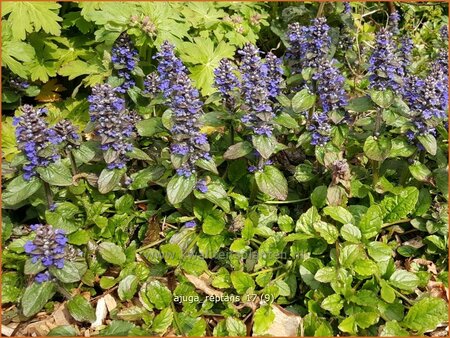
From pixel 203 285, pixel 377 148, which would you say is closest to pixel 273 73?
pixel 377 148

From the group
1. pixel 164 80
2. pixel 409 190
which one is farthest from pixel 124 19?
pixel 409 190

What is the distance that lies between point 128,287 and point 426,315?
2091 millimetres

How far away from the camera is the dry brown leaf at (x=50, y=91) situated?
18.0 feet

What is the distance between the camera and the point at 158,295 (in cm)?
369

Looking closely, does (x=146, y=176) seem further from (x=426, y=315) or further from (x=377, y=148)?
(x=426, y=315)

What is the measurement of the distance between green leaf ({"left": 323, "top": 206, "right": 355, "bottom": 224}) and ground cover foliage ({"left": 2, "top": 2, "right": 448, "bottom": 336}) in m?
0.02

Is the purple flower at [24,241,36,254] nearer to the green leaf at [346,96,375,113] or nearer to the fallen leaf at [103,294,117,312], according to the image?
the fallen leaf at [103,294,117,312]

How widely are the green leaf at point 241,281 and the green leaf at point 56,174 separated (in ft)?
4.56

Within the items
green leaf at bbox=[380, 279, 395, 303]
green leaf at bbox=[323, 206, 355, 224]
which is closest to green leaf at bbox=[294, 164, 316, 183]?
green leaf at bbox=[323, 206, 355, 224]

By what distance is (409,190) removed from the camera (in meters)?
4.02

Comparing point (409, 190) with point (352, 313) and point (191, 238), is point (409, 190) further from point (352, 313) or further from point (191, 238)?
point (191, 238)

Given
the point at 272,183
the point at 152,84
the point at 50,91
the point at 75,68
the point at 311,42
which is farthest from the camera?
the point at 50,91

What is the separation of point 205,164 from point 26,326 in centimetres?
177

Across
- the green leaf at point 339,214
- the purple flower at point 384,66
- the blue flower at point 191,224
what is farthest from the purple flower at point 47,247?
the purple flower at point 384,66
